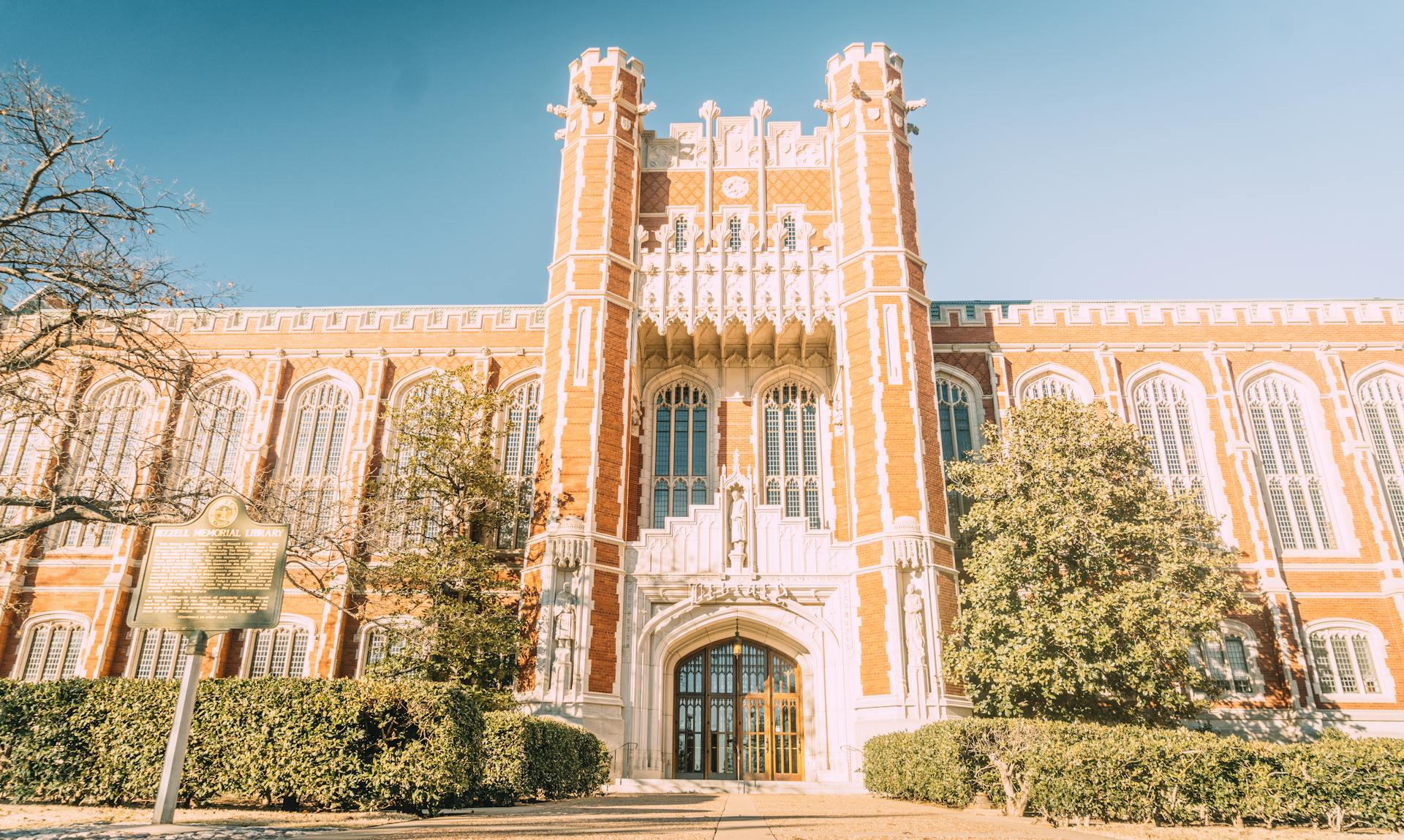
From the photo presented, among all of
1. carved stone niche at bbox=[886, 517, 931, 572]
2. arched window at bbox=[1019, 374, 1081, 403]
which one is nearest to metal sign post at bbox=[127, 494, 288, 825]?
carved stone niche at bbox=[886, 517, 931, 572]

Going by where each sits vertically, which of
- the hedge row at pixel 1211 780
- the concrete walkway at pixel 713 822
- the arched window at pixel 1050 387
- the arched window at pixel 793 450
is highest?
the arched window at pixel 1050 387

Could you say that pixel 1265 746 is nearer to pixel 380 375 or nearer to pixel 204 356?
pixel 380 375

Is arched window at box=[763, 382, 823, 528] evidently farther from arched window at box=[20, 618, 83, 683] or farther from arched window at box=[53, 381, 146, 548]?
arched window at box=[20, 618, 83, 683]

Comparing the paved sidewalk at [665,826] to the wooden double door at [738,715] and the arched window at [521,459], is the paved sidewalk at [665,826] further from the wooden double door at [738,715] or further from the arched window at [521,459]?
the arched window at [521,459]

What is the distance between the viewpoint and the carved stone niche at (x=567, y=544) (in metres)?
18.3

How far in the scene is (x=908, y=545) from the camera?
18.2 metres

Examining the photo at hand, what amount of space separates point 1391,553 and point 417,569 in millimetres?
24071

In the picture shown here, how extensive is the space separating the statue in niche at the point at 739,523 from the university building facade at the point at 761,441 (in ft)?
0.23

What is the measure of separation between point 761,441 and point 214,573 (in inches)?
593

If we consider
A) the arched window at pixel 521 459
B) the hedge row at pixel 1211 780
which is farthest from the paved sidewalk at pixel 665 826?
the arched window at pixel 521 459

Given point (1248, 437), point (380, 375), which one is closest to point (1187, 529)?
point (1248, 437)

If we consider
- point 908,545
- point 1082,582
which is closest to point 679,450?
point 908,545

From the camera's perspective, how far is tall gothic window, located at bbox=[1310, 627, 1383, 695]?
837 inches

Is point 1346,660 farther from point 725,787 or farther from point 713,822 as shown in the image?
point 713,822
